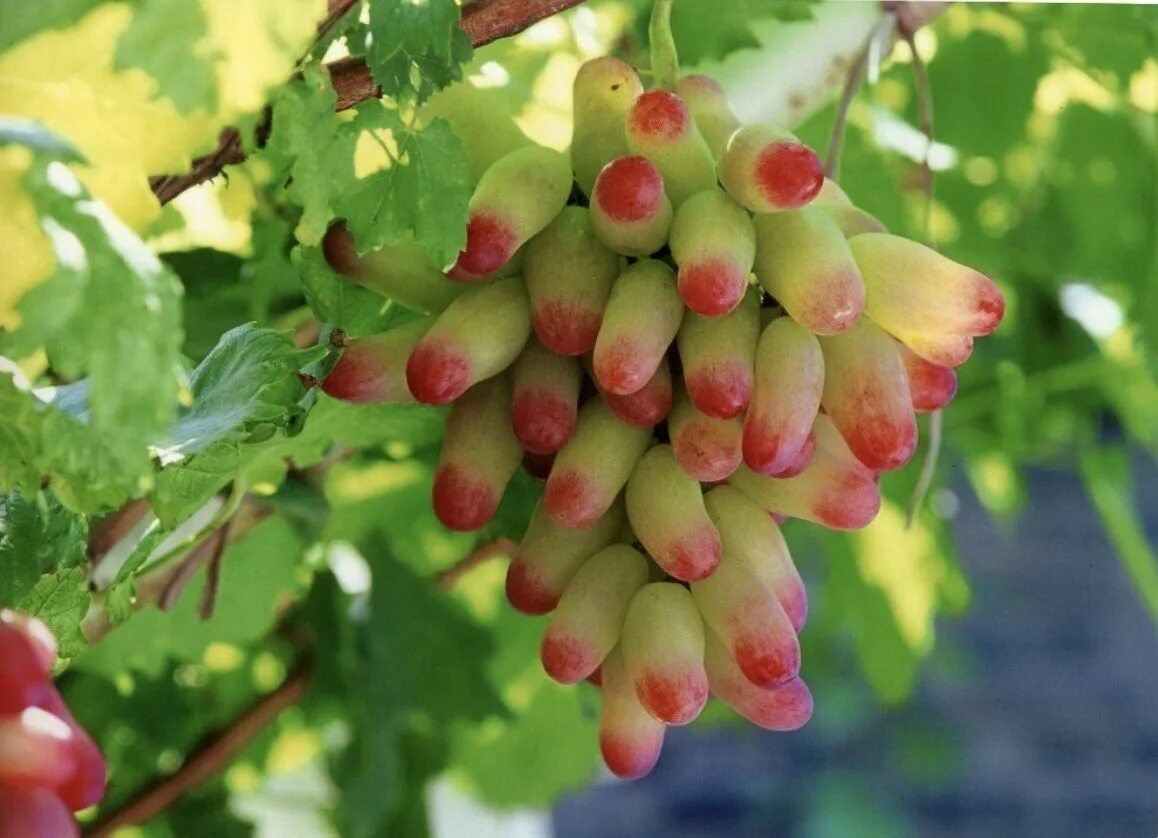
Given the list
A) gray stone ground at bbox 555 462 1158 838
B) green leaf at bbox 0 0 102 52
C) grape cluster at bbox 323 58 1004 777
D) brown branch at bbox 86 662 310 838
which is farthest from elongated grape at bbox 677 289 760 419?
gray stone ground at bbox 555 462 1158 838

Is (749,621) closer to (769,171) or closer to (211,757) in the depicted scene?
(769,171)

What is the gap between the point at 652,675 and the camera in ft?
0.74

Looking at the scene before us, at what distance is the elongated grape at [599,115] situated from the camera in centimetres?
25

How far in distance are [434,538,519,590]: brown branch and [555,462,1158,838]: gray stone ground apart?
2.75 ft

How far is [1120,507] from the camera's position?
560 mm

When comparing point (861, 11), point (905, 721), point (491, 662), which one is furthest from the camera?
point (905, 721)

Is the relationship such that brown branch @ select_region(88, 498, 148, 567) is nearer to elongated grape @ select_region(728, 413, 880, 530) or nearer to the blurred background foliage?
the blurred background foliage

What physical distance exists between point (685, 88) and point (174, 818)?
0.25 m

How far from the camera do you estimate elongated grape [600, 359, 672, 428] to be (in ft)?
0.76

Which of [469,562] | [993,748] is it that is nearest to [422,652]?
[469,562]

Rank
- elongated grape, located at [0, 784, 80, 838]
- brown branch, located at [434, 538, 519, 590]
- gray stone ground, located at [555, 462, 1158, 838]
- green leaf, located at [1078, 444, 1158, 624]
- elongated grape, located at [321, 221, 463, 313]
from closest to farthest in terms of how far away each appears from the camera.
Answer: elongated grape, located at [0, 784, 80, 838]
elongated grape, located at [321, 221, 463, 313]
brown branch, located at [434, 538, 519, 590]
green leaf, located at [1078, 444, 1158, 624]
gray stone ground, located at [555, 462, 1158, 838]

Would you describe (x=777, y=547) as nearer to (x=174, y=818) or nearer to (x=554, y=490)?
(x=554, y=490)

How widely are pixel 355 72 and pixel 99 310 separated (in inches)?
3.4

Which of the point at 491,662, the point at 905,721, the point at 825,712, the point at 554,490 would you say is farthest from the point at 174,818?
the point at 905,721
